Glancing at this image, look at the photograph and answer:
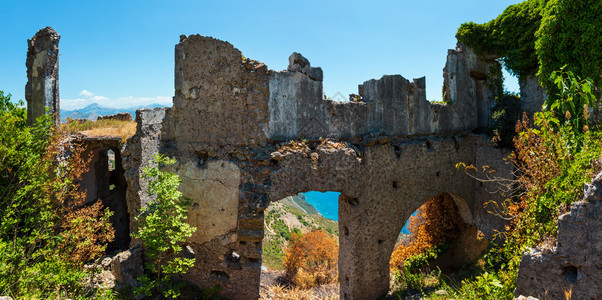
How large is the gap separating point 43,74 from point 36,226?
4.09m

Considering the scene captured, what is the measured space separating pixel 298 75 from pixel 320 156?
5.17 ft

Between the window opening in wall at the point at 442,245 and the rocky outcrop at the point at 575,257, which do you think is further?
the window opening in wall at the point at 442,245

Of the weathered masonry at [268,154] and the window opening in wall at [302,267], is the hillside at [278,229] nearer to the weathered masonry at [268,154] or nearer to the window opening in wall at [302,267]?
the window opening in wall at [302,267]

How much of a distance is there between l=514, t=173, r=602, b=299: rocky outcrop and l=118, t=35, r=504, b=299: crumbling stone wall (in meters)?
3.41

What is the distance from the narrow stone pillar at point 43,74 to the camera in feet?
27.4

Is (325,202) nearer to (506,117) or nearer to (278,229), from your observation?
(278,229)

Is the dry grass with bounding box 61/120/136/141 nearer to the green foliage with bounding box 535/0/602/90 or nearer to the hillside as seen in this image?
the hillside

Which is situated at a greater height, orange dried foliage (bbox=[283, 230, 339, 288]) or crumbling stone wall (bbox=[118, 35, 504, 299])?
crumbling stone wall (bbox=[118, 35, 504, 299])

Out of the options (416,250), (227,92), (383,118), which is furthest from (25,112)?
Answer: (416,250)

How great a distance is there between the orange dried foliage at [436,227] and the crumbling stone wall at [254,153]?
3.40 m

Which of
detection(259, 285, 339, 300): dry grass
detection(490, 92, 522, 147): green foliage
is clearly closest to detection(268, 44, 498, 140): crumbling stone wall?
detection(490, 92, 522, 147): green foliage

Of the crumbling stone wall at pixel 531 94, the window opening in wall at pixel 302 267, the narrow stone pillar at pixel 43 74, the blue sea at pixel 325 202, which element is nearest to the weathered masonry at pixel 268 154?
Answer: the window opening in wall at pixel 302 267

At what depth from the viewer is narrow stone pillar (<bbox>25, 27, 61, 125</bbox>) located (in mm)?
8359

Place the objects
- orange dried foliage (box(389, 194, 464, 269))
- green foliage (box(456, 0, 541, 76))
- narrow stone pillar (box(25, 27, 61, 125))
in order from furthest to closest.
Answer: orange dried foliage (box(389, 194, 464, 269))
narrow stone pillar (box(25, 27, 61, 125))
green foliage (box(456, 0, 541, 76))
